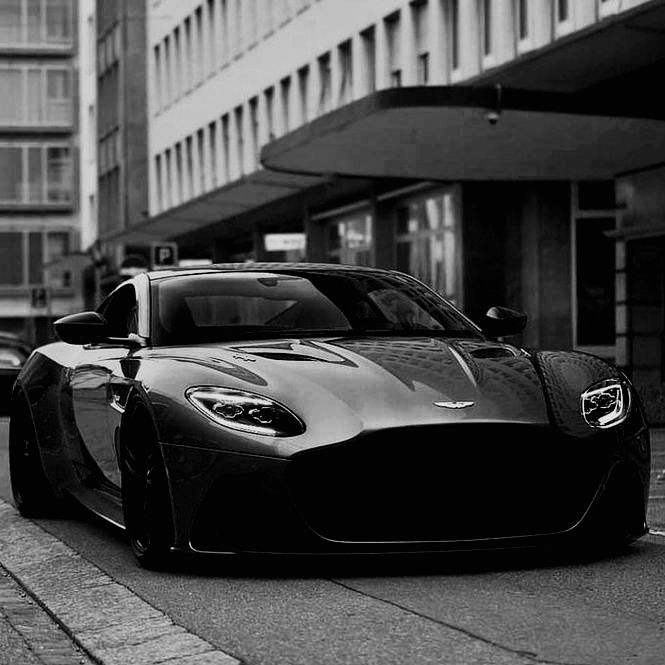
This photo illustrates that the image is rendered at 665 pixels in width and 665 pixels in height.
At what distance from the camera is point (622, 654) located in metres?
5.12

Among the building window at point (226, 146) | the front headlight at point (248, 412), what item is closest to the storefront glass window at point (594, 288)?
the building window at point (226, 146)

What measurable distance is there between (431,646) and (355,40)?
30.9 metres

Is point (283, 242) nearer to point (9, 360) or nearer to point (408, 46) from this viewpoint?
point (408, 46)

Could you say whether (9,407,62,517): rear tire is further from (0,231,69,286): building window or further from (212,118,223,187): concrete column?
(0,231,69,286): building window

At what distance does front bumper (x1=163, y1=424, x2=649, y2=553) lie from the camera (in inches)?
267

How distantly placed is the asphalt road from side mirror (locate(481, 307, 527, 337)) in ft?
3.73

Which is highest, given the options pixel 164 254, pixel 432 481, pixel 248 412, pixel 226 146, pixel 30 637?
pixel 226 146

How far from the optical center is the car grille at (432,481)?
6766 millimetres

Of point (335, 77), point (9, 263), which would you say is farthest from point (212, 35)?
point (9, 263)

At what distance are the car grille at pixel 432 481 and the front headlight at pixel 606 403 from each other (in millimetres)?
196

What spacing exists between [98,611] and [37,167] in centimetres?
7696

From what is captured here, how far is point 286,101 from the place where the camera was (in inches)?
1615

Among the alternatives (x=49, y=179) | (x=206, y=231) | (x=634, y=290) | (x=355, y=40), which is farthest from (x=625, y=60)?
(x=49, y=179)

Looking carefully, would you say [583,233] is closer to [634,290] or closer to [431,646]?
[634,290]
